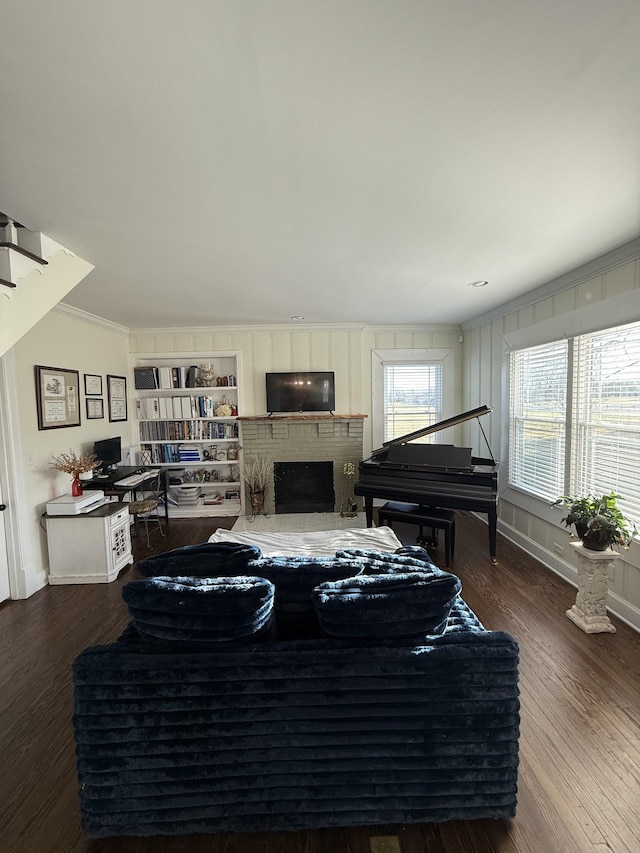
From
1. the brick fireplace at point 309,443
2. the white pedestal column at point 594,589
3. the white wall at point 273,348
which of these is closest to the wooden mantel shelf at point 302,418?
the brick fireplace at point 309,443

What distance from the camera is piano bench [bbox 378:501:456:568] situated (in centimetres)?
359

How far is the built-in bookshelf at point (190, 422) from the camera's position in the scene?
16.9 ft

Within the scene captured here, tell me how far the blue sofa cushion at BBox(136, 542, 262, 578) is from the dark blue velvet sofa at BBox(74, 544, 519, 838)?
1.28ft

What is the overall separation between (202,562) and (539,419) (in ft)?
11.0

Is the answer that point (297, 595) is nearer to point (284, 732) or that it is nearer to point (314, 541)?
point (284, 732)

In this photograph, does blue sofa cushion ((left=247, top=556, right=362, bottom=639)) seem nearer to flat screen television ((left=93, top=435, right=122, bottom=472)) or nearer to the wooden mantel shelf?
flat screen television ((left=93, top=435, right=122, bottom=472))

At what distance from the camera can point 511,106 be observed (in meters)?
1.28

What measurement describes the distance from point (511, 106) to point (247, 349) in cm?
421

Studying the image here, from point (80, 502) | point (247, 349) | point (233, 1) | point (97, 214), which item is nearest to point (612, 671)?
point (233, 1)

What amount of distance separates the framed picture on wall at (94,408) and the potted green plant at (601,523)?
182 inches

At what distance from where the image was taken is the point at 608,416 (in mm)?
2828

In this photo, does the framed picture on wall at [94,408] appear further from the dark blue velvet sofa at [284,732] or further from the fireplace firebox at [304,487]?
the dark blue velvet sofa at [284,732]

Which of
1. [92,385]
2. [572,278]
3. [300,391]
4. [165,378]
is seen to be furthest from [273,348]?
[572,278]

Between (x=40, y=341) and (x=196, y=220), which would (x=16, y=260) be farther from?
(x=40, y=341)
